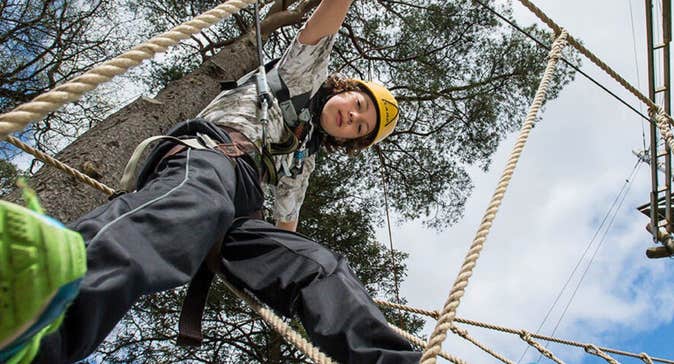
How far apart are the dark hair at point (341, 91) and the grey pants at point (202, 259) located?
1.35ft

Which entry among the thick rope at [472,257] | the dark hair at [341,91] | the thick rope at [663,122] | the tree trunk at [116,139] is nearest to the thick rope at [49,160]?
the tree trunk at [116,139]

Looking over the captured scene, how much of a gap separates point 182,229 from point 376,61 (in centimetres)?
354

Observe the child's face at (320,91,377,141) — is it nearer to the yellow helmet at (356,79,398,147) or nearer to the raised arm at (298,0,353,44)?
the yellow helmet at (356,79,398,147)

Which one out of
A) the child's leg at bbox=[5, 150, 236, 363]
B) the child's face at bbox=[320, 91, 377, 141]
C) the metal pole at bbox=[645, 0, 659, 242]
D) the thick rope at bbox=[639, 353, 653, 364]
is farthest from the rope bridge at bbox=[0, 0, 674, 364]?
the thick rope at bbox=[639, 353, 653, 364]

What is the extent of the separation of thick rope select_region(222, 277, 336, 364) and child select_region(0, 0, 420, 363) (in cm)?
3

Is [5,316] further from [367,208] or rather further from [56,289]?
[367,208]

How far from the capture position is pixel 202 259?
887 millimetres

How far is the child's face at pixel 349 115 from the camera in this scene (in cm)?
142

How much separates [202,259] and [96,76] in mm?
332

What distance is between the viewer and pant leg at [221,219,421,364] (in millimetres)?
874

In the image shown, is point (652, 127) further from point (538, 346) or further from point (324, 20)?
point (324, 20)

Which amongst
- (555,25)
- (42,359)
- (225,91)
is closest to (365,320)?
(42,359)

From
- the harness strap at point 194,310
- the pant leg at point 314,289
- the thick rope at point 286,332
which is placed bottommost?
the harness strap at point 194,310

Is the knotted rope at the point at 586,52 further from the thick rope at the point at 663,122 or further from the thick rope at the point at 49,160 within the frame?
the thick rope at the point at 49,160
